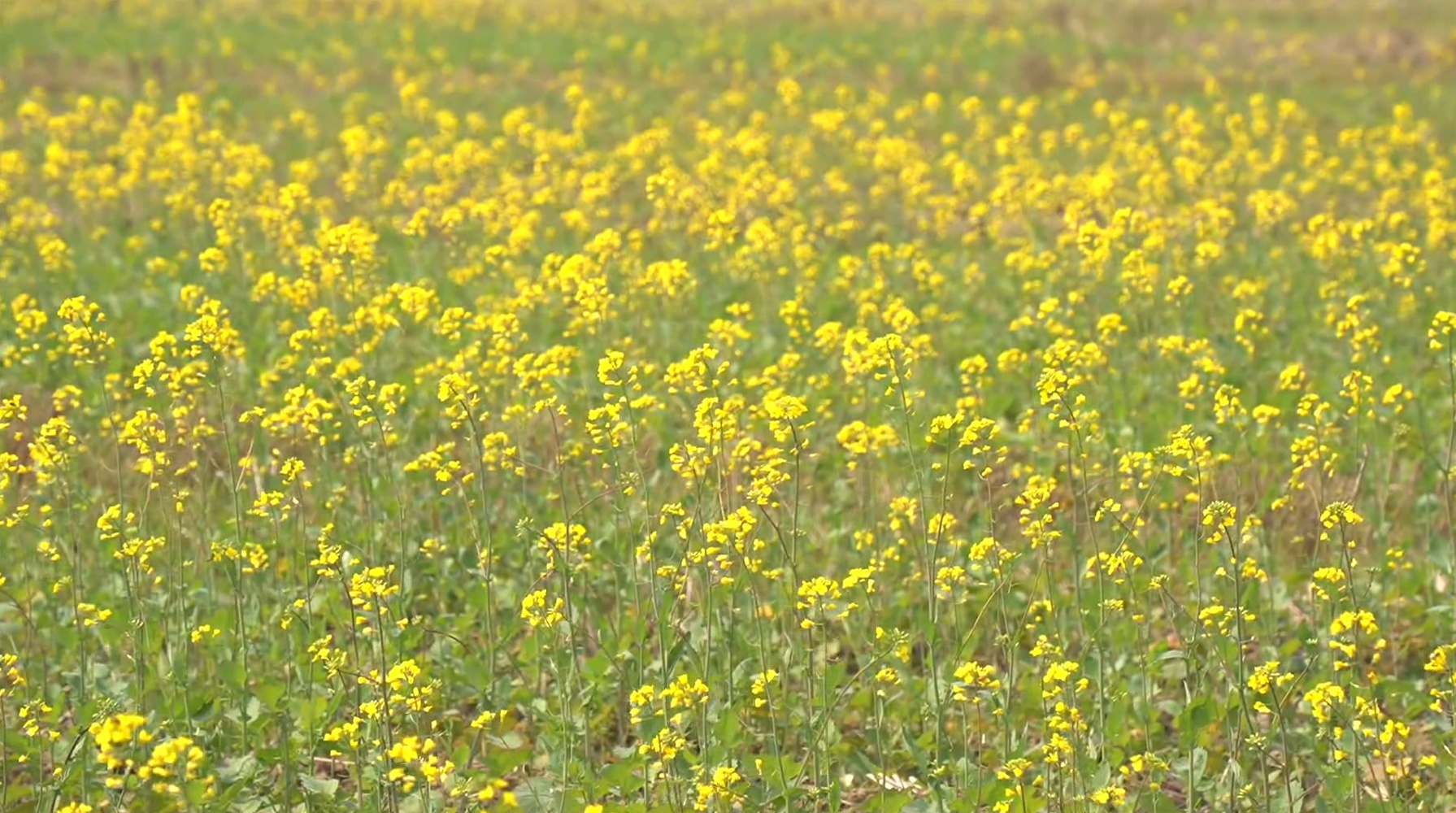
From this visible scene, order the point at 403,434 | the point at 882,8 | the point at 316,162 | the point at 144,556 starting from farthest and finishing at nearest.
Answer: the point at 882,8
the point at 316,162
the point at 403,434
the point at 144,556

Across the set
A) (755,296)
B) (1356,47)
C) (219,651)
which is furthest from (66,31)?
(219,651)

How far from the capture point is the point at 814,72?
20000mm

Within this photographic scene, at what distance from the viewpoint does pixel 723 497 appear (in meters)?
4.85

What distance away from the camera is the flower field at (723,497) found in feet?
12.8

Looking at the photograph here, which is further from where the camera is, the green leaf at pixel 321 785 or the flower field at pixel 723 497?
the flower field at pixel 723 497

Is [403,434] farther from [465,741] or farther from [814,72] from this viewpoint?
[814,72]

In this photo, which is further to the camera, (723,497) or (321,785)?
(723,497)

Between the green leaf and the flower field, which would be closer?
the green leaf

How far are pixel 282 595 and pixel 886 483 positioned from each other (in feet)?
7.33

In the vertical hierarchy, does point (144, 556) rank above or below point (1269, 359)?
above

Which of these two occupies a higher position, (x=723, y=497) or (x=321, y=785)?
→ (x=723, y=497)

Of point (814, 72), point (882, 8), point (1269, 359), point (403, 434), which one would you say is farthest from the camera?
point (882, 8)

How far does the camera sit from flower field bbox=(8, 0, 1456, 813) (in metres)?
3.89

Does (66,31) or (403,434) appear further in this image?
(66,31)
